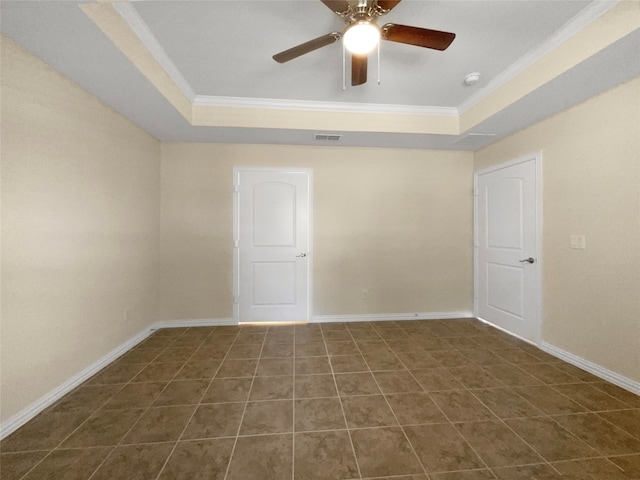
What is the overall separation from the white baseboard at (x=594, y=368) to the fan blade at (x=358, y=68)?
3148 mm

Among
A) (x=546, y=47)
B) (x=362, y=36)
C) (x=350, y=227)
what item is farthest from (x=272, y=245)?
(x=546, y=47)

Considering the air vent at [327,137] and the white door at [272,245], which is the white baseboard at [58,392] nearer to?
the white door at [272,245]

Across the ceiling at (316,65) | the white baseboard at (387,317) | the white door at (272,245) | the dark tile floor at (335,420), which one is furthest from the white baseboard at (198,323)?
the ceiling at (316,65)

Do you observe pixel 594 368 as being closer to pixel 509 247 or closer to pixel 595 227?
pixel 595 227

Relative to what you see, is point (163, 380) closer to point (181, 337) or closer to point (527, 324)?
point (181, 337)

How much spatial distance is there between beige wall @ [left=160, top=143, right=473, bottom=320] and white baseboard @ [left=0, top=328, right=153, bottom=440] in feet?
2.73

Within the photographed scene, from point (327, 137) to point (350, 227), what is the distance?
1225 mm

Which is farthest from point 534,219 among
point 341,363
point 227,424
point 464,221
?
point 227,424

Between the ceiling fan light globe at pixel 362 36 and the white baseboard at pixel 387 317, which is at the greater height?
the ceiling fan light globe at pixel 362 36

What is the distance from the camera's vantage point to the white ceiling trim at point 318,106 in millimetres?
2820

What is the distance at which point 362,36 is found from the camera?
153 cm

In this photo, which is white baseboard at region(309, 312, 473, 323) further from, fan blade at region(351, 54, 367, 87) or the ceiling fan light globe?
the ceiling fan light globe

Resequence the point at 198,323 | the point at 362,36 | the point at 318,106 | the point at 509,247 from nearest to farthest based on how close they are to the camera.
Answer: the point at 362,36, the point at 318,106, the point at 509,247, the point at 198,323

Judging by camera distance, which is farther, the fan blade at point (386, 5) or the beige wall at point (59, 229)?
the beige wall at point (59, 229)
